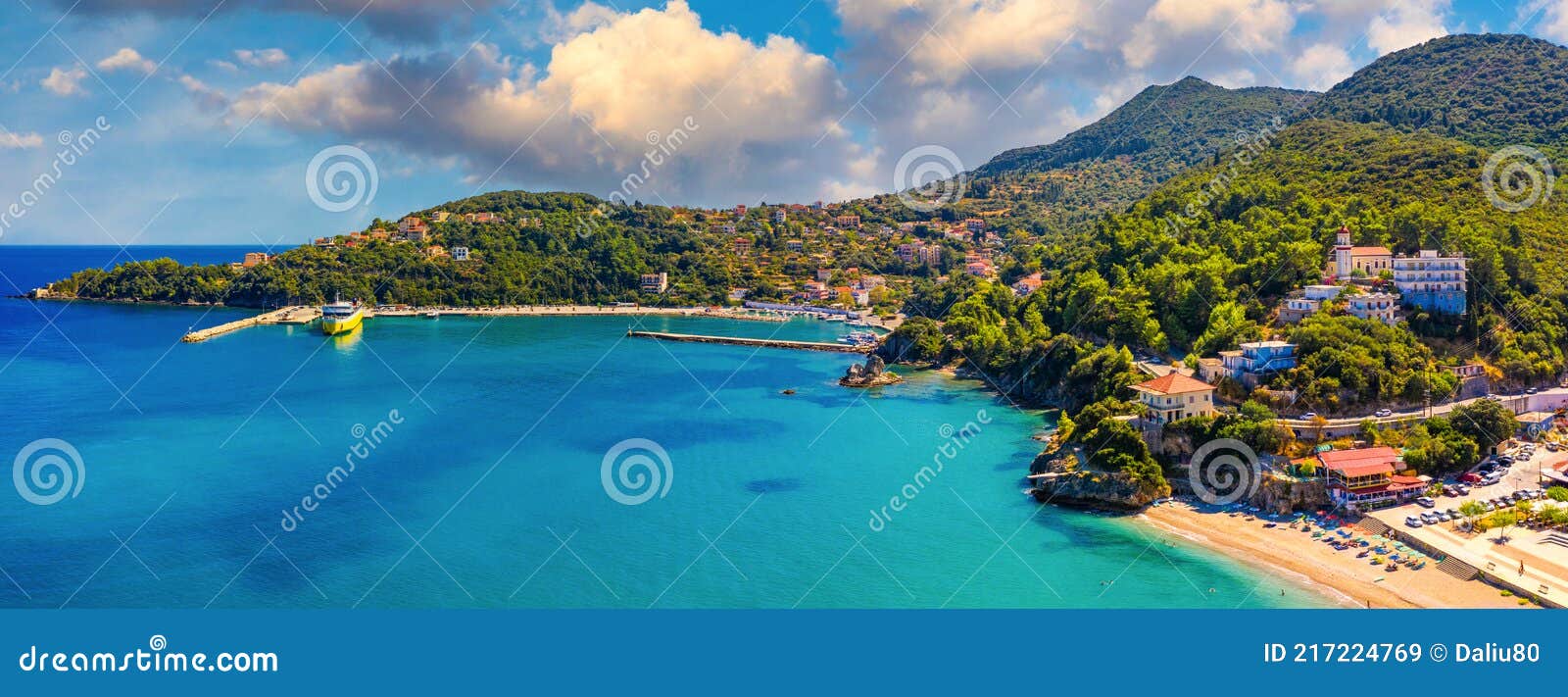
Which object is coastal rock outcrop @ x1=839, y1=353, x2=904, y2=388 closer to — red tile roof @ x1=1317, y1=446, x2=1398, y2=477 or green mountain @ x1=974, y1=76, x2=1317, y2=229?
→ red tile roof @ x1=1317, y1=446, x2=1398, y2=477

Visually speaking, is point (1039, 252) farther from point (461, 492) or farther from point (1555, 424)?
point (461, 492)

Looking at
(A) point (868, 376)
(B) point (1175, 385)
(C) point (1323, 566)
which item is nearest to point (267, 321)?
(A) point (868, 376)
